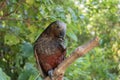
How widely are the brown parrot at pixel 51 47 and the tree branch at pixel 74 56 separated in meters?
0.06

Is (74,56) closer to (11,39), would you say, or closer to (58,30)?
(58,30)

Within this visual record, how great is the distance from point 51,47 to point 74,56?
19cm

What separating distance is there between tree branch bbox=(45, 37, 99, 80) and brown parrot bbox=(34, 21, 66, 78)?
0.21 feet

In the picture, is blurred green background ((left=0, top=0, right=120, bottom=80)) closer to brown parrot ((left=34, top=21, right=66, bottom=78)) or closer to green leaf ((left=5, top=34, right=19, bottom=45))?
green leaf ((left=5, top=34, right=19, bottom=45))

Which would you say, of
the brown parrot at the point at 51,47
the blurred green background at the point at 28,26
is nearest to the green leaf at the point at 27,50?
the blurred green background at the point at 28,26

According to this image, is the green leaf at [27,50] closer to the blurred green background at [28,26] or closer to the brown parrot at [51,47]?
the blurred green background at [28,26]

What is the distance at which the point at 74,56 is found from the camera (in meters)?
1.33

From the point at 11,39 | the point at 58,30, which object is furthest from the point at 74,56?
the point at 11,39

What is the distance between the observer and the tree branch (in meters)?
1.24

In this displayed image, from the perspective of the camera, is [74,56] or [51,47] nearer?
[74,56]

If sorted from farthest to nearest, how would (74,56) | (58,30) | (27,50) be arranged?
1. (27,50)
2. (58,30)
3. (74,56)

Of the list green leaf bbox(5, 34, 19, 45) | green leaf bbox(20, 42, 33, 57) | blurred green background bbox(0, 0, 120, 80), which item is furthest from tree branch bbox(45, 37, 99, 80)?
green leaf bbox(5, 34, 19, 45)

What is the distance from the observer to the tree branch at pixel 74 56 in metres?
1.24

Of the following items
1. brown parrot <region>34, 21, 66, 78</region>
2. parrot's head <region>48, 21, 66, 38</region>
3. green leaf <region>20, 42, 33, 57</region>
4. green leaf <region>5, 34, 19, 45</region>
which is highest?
parrot's head <region>48, 21, 66, 38</region>
